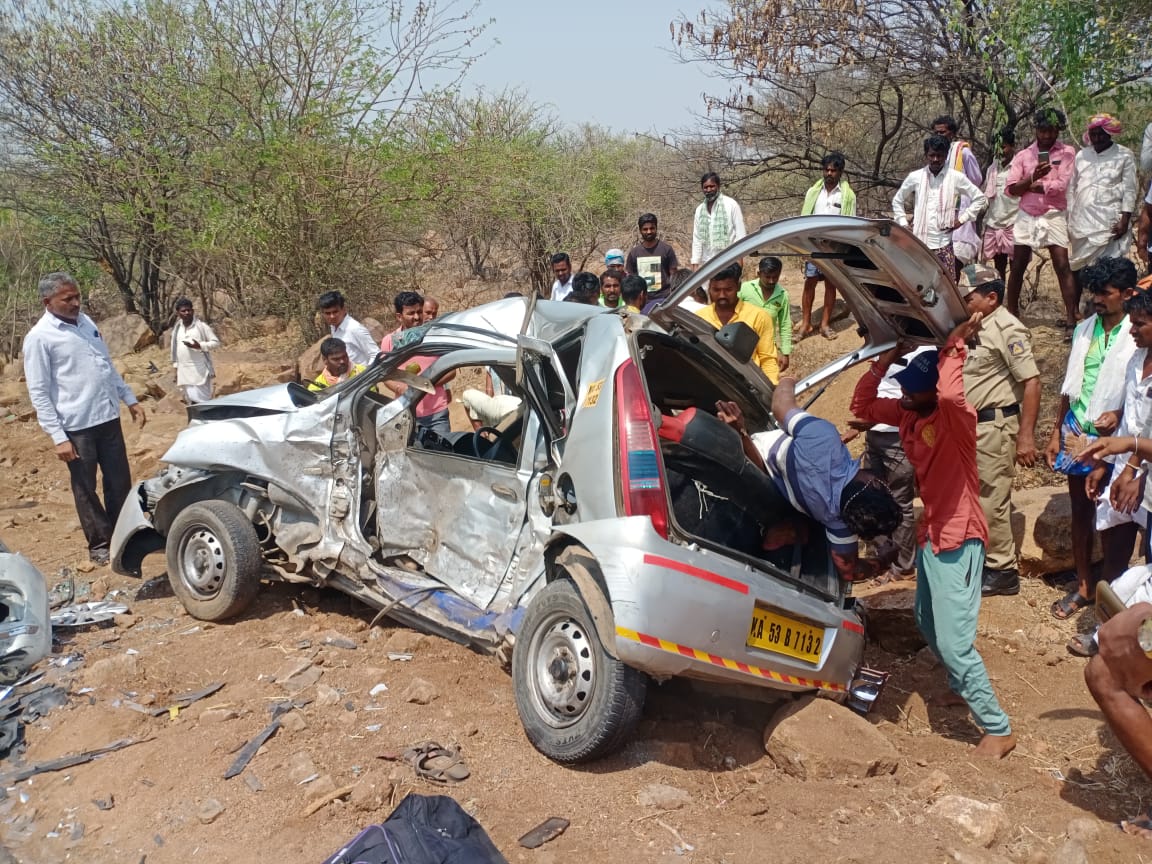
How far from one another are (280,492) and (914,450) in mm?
3392

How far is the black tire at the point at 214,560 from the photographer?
5453 mm

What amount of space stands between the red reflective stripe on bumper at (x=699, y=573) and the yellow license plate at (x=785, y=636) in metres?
0.12

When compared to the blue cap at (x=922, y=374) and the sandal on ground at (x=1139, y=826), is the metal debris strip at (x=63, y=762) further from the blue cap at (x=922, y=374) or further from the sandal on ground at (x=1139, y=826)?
the sandal on ground at (x=1139, y=826)

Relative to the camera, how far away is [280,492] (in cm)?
548

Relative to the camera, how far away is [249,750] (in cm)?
405

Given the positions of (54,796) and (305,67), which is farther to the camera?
(305,67)

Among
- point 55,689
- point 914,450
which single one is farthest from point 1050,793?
point 55,689

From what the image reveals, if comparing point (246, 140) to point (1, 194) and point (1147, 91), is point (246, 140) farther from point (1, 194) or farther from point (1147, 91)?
point (1147, 91)

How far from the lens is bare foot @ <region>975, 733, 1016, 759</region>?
400cm

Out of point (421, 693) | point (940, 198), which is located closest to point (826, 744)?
point (421, 693)

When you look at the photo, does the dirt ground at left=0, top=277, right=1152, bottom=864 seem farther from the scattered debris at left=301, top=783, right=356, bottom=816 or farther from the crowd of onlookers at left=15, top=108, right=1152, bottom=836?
the crowd of onlookers at left=15, top=108, right=1152, bottom=836

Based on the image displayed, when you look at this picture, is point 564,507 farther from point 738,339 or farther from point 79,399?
point 79,399

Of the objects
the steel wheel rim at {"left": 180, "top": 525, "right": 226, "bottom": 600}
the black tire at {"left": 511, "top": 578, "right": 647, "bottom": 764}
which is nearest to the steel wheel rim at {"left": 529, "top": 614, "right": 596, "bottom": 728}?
the black tire at {"left": 511, "top": 578, "right": 647, "bottom": 764}

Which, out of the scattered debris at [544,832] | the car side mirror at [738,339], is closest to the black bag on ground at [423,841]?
the scattered debris at [544,832]
